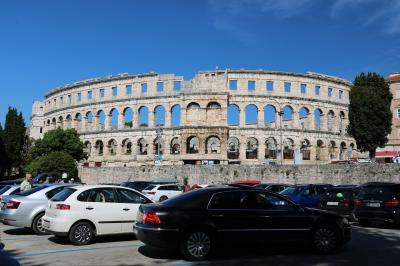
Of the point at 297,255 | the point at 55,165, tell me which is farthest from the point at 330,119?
the point at 297,255

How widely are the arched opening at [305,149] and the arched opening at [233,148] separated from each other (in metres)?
9.88

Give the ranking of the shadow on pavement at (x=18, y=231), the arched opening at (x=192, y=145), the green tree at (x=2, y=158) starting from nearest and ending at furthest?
the shadow on pavement at (x=18, y=231), the arched opening at (x=192, y=145), the green tree at (x=2, y=158)

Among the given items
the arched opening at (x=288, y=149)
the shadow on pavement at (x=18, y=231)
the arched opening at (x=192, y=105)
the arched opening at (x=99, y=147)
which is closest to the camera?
the shadow on pavement at (x=18, y=231)

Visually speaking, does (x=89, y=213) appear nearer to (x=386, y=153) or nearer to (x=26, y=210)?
(x=26, y=210)

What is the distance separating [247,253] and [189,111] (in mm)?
51928

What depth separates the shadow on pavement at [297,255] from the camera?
869 cm

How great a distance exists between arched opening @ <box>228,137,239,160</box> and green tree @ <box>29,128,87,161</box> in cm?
2242

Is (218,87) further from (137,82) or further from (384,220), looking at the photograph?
(384,220)

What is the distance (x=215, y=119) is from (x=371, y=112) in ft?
69.6

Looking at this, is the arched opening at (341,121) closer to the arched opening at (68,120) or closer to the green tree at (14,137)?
the arched opening at (68,120)

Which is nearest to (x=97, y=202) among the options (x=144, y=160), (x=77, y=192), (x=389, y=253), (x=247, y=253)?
(x=77, y=192)

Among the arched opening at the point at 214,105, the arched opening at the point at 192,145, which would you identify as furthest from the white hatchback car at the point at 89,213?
the arched opening at the point at 214,105

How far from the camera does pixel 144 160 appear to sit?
63.6 meters

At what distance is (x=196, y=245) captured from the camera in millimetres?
8836
